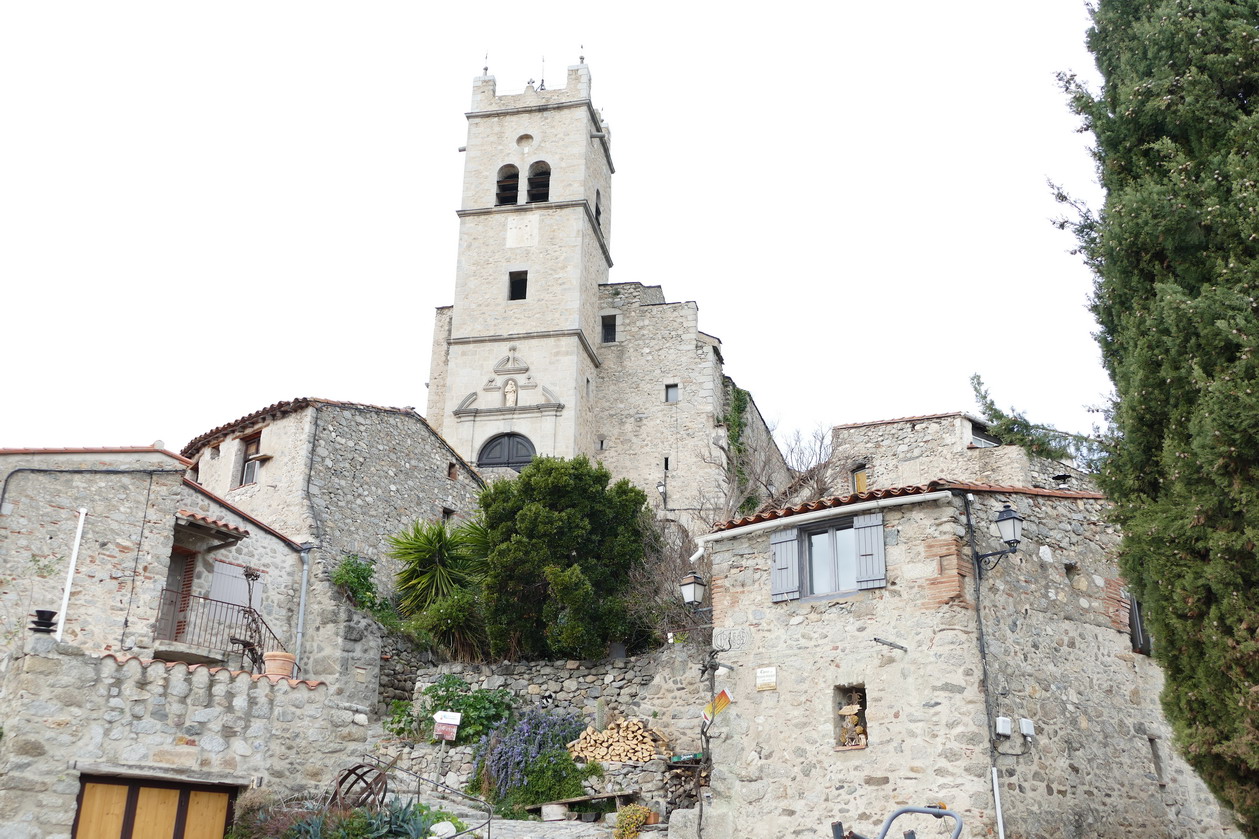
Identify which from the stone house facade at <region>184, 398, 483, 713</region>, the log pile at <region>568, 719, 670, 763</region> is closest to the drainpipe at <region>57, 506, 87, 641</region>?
the stone house facade at <region>184, 398, 483, 713</region>

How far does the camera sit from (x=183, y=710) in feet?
40.1

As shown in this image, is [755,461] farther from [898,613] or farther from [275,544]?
[898,613]

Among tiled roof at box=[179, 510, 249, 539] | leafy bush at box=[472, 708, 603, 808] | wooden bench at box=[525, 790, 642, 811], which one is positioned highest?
tiled roof at box=[179, 510, 249, 539]

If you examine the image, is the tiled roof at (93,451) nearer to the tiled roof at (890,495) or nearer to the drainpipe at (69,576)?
the drainpipe at (69,576)

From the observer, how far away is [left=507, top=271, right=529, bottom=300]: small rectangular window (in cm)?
3659

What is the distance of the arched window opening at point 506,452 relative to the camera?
111ft

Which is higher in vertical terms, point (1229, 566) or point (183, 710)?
point (1229, 566)

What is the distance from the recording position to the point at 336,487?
24062mm

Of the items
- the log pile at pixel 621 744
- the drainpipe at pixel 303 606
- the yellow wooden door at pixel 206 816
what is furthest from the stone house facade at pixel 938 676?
the drainpipe at pixel 303 606

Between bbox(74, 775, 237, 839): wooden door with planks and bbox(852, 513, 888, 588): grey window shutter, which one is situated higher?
bbox(852, 513, 888, 588): grey window shutter

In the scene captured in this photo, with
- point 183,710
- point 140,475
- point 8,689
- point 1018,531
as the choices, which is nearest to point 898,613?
point 1018,531

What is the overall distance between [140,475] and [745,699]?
32.9ft

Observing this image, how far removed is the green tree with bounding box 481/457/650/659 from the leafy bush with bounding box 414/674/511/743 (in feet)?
3.15

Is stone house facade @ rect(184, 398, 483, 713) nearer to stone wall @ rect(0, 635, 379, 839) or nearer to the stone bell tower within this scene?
the stone bell tower
